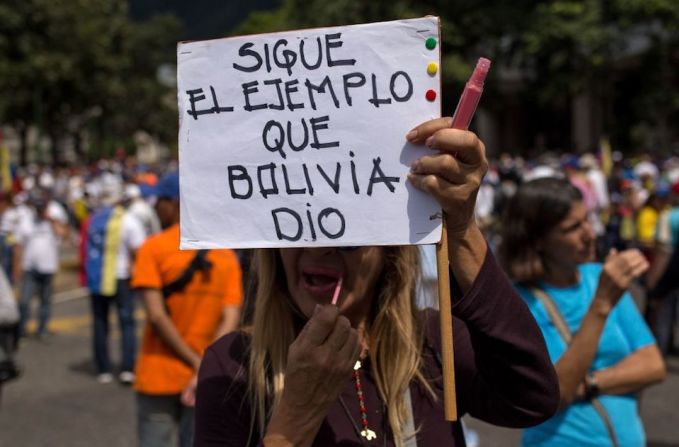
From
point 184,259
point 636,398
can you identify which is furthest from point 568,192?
point 184,259

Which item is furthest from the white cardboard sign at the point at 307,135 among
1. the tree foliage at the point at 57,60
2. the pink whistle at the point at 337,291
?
the tree foliage at the point at 57,60

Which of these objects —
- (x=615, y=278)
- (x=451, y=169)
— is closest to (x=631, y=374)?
(x=615, y=278)

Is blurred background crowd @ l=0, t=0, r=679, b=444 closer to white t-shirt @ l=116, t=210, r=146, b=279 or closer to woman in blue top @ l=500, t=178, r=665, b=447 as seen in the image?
white t-shirt @ l=116, t=210, r=146, b=279

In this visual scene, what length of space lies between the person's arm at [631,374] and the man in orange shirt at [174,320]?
195 cm

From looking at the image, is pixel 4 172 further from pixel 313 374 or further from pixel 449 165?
pixel 449 165

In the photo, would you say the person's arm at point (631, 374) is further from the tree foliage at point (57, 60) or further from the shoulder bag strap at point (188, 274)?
the tree foliage at point (57, 60)

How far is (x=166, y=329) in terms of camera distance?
168 inches

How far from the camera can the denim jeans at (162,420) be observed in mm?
4227

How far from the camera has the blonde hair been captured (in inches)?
78.2

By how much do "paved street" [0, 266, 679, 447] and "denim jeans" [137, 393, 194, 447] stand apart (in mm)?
1975

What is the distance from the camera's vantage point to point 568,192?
3107 millimetres

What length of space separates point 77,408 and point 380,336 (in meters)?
5.61

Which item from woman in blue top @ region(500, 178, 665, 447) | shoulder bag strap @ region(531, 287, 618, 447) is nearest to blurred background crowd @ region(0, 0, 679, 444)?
woman in blue top @ region(500, 178, 665, 447)

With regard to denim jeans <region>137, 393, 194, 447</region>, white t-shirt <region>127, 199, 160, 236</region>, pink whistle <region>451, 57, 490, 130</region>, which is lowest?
denim jeans <region>137, 393, 194, 447</region>
